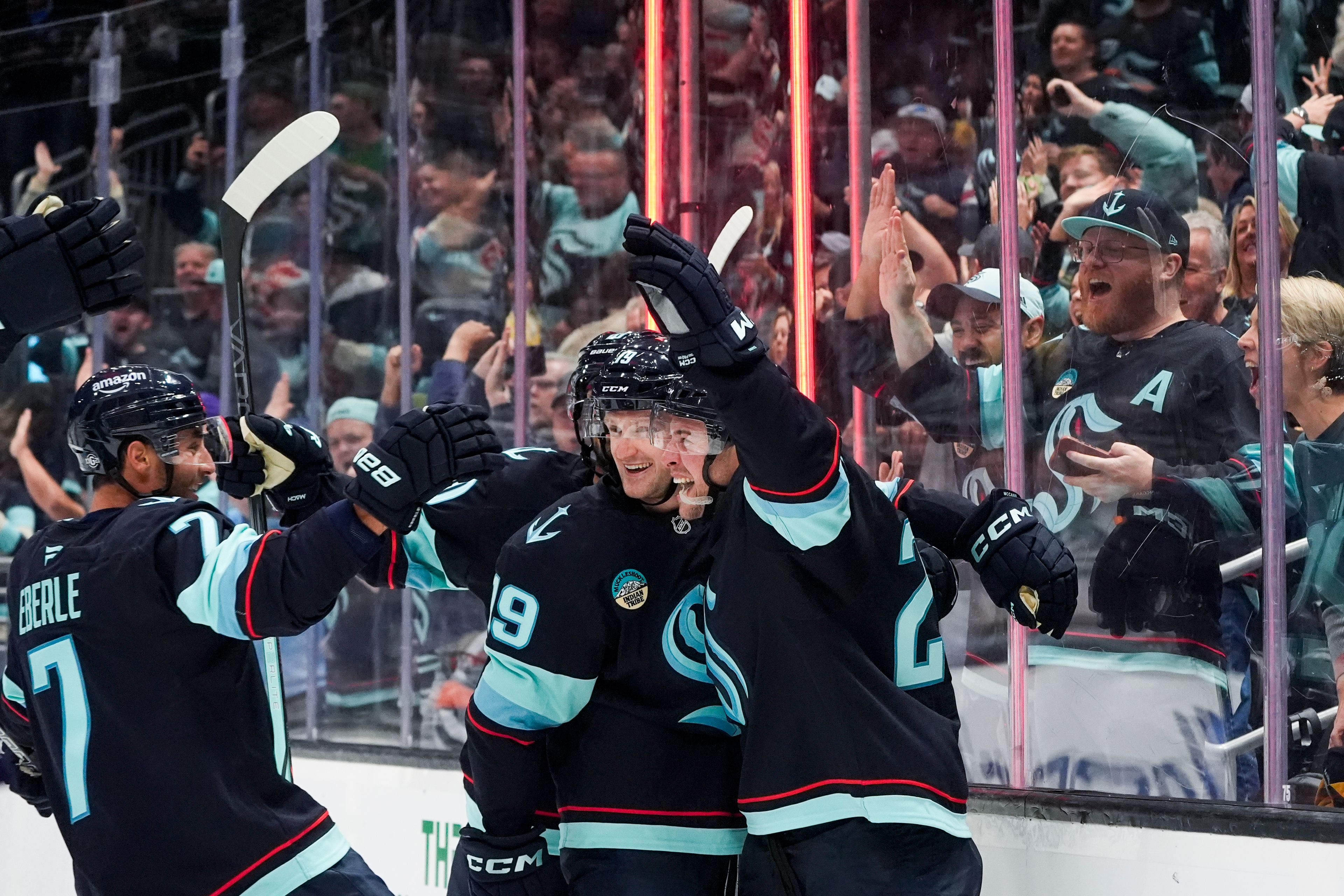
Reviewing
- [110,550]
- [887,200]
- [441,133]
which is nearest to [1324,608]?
[887,200]

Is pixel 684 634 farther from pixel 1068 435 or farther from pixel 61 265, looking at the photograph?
pixel 61 265

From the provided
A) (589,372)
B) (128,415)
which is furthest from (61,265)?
(589,372)

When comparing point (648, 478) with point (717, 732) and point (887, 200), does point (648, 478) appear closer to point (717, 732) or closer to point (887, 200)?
point (717, 732)

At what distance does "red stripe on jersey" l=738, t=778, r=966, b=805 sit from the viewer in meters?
1.71

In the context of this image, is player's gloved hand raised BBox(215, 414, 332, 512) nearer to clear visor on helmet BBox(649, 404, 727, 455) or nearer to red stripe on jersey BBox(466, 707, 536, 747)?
red stripe on jersey BBox(466, 707, 536, 747)

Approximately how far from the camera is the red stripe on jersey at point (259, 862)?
1.97 m

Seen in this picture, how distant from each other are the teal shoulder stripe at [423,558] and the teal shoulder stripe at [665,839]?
57cm

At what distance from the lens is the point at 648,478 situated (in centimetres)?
194

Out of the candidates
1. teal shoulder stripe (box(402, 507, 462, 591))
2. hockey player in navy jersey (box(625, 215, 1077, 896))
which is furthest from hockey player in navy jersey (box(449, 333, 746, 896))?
teal shoulder stripe (box(402, 507, 462, 591))

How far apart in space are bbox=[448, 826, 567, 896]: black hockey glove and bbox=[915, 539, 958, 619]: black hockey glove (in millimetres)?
648

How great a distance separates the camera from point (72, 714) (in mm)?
1979

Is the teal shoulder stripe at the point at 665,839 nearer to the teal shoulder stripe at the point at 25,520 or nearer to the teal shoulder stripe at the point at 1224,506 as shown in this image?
the teal shoulder stripe at the point at 1224,506

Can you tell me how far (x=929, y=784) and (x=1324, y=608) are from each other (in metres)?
0.70

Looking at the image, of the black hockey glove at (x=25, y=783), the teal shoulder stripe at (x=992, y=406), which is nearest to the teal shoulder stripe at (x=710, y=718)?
the teal shoulder stripe at (x=992, y=406)
